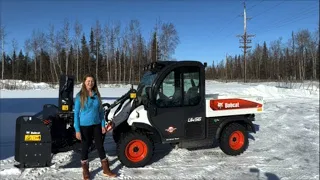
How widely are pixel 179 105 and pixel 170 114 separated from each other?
0.88 feet

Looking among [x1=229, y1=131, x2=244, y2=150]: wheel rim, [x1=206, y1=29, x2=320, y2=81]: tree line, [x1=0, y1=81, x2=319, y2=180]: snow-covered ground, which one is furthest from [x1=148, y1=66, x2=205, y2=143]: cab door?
[x1=206, y1=29, x2=320, y2=81]: tree line

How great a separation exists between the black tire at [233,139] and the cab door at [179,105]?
631mm

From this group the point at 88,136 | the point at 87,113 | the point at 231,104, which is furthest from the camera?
the point at 231,104

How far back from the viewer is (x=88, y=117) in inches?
198

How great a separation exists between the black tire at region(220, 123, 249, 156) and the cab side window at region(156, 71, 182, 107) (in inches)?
53.8

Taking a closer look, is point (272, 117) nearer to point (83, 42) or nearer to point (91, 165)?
point (91, 165)

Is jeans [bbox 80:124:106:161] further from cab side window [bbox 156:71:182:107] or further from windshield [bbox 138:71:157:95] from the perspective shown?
windshield [bbox 138:71:157:95]

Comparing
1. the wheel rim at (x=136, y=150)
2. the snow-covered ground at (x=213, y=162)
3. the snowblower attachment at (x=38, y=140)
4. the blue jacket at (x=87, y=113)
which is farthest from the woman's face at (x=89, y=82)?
the snow-covered ground at (x=213, y=162)

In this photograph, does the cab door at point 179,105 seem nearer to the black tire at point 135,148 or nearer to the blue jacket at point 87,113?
the black tire at point 135,148

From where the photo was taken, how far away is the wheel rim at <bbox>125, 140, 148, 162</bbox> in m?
5.86

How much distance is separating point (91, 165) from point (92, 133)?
3.34 feet

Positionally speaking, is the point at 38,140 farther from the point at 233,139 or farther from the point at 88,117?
the point at 233,139

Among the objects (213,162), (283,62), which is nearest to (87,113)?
(213,162)

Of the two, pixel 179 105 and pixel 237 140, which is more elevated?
pixel 179 105
